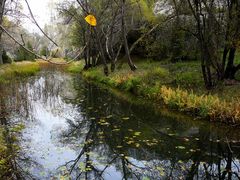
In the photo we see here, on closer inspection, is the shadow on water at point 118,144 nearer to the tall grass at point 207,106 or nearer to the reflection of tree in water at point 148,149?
the reflection of tree in water at point 148,149

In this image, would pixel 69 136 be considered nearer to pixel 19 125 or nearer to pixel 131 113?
pixel 19 125

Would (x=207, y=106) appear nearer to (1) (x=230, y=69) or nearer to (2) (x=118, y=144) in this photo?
(2) (x=118, y=144)

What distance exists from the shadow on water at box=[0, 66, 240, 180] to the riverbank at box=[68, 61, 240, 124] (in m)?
0.60

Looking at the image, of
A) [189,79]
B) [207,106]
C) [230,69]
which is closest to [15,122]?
[207,106]

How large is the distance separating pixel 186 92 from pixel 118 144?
5.34 meters

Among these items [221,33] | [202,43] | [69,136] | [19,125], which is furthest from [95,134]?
[221,33]

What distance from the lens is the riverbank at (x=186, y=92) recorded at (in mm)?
10891

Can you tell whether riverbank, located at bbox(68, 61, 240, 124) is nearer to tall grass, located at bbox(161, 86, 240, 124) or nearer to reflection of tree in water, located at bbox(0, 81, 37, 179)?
tall grass, located at bbox(161, 86, 240, 124)

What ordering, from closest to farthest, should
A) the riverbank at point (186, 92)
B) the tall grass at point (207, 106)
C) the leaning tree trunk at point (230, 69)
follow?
the tall grass at point (207, 106), the riverbank at point (186, 92), the leaning tree trunk at point (230, 69)

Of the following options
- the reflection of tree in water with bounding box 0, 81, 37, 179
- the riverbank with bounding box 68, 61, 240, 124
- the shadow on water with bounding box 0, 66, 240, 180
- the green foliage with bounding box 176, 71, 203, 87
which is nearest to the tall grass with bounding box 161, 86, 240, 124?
the riverbank with bounding box 68, 61, 240, 124

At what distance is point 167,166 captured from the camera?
23.8 ft

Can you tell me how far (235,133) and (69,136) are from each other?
539 cm

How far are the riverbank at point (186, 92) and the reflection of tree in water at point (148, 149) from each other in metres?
1.02

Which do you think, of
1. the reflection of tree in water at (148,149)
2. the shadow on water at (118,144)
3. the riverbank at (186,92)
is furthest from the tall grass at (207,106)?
the reflection of tree in water at (148,149)
